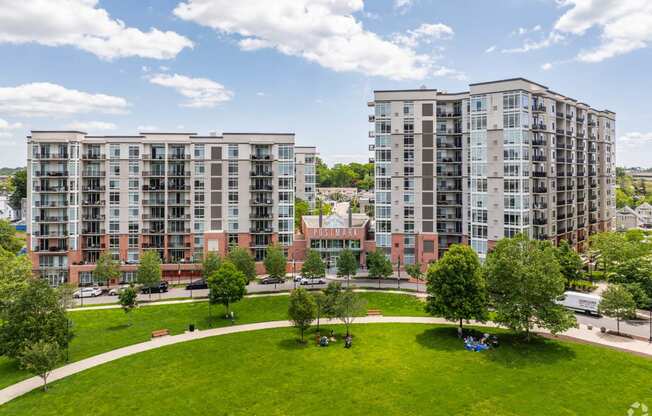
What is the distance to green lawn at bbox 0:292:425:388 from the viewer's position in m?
41.9

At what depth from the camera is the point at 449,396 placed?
3022cm

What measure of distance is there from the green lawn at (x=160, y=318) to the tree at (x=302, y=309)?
8753mm

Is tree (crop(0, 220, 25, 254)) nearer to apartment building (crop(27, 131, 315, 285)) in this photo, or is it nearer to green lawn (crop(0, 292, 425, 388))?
apartment building (crop(27, 131, 315, 285))

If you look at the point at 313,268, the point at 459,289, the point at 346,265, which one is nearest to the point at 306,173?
the point at 346,265

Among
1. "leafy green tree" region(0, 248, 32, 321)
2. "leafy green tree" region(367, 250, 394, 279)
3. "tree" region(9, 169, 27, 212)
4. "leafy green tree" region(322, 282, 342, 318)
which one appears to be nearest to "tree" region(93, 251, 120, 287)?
"leafy green tree" region(0, 248, 32, 321)

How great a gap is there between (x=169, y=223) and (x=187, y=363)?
42.4m

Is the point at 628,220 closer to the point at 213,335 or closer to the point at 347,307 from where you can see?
the point at 347,307

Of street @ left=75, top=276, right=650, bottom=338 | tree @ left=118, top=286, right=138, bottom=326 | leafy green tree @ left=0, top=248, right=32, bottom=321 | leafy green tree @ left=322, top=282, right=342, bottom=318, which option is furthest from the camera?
street @ left=75, top=276, right=650, bottom=338

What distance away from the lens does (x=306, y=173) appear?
406 feet

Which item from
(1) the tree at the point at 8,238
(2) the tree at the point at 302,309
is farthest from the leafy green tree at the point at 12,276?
(2) the tree at the point at 302,309

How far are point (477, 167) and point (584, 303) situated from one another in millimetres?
26717

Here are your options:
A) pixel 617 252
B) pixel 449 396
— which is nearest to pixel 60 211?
pixel 449 396

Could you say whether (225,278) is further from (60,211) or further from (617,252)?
(617,252)

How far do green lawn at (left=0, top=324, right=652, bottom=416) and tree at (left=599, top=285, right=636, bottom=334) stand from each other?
6194mm
